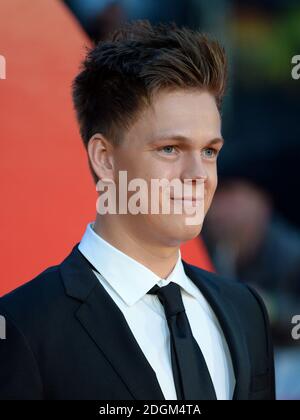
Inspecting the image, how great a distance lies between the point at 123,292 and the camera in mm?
1445

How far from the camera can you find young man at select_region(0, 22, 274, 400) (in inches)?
52.7

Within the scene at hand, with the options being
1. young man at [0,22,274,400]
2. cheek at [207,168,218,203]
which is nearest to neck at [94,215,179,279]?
young man at [0,22,274,400]

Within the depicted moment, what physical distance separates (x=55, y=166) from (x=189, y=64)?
0.83 m

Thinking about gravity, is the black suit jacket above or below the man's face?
below

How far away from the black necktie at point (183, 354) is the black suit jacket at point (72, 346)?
0.07 meters

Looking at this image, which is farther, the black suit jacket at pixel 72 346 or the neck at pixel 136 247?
the neck at pixel 136 247

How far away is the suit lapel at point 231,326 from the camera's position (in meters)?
1.49

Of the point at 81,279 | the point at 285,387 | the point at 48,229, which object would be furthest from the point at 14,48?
the point at 285,387

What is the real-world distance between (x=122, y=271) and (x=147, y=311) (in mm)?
96

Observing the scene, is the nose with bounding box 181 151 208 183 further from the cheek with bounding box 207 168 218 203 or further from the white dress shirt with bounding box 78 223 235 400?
the white dress shirt with bounding box 78 223 235 400

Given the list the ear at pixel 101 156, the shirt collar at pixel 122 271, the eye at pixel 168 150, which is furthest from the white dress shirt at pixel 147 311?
the eye at pixel 168 150

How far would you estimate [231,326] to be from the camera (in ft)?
5.07

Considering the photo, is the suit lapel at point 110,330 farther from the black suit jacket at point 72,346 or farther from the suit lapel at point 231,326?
the suit lapel at point 231,326

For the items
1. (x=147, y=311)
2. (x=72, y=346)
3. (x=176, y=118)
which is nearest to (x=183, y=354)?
(x=147, y=311)
